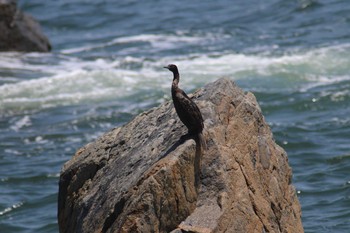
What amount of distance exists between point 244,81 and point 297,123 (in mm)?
2475

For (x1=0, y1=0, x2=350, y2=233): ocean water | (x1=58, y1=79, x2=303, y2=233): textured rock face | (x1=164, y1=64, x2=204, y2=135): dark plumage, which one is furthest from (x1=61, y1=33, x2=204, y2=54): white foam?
(x1=164, y1=64, x2=204, y2=135): dark plumage

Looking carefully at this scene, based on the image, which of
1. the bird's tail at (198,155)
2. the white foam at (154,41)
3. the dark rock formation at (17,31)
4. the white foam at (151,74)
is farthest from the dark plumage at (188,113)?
the white foam at (154,41)

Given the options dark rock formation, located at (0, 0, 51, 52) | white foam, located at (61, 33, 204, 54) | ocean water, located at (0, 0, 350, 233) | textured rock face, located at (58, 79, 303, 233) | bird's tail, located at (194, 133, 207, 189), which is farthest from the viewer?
white foam, located at (61, 33, 204, 54)

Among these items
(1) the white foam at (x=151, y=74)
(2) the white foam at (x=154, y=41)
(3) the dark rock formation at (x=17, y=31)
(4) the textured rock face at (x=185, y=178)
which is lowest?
(2) the white foam at (x=154, y=41)

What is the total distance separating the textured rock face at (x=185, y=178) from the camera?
595cm

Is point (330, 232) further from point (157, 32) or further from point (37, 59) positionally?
point (157, 32)

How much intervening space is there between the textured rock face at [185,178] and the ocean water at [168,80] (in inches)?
114

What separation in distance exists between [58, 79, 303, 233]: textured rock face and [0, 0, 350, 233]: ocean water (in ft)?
9.52

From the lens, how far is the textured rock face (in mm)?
5949

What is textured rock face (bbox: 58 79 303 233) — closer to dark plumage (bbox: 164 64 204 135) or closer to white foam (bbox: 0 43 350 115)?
dark plumage (bbox: 164 64 204 135)

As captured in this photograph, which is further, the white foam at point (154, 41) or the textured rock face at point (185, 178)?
the white foam at point (154, 41)

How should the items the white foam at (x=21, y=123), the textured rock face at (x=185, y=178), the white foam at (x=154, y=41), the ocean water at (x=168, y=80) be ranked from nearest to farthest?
1. the textured rock face at (x=185, y=178)
2. the ocean water at (x=168, y=80)
3. the white foam at (x=21, y=123)
4. the white foam at (x=154, y=41)

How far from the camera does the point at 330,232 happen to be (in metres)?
9.23

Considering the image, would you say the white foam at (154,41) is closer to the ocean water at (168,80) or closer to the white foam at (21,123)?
the ocean water at (168,80)
